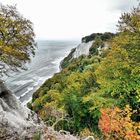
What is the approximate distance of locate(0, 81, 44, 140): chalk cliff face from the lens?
16830 mm

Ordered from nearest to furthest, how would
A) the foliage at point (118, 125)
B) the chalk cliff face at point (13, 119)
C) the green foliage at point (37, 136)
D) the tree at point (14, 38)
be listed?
the green foliage at point (37, 136) < the chalk cliff face at point (13, 119) < the tree at point (14, 38) < the foliage at point (118, 125)

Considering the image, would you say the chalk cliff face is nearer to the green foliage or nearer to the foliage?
the green foliage

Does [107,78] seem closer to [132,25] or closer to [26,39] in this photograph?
[132,25]

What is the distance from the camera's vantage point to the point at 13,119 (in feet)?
72.9

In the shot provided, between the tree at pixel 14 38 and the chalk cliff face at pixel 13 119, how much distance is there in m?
2.49

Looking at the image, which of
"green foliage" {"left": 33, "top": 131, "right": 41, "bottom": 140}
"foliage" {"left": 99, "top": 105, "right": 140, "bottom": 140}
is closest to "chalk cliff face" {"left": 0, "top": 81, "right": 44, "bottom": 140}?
"green foliage" {"left": 33, "top": 131, "right": 41, "bottom": 140}

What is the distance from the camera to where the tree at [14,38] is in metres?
29.9

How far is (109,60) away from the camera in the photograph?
4819 cm

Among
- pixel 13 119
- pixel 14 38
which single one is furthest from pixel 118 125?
pixel 13 119

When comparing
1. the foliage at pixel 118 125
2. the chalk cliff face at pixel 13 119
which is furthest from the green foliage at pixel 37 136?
the foliage at pixel 118 125

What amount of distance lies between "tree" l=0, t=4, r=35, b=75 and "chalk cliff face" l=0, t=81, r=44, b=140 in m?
2.49

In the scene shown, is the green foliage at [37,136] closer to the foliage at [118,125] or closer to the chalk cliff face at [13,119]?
the chalk cliff face at [13,119]

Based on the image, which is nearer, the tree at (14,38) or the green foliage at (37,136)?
the green foliage at (37,136)

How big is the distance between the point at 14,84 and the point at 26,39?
112 metres
